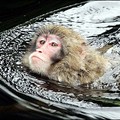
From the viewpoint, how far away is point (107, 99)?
5129mm

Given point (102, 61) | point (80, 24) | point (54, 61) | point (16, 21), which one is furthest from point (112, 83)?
point (16, 21)

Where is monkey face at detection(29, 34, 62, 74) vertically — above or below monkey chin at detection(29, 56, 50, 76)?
above

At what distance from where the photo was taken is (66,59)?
216 inches

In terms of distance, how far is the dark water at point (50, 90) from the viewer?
474 centimetres

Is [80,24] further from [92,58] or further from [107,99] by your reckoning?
[107,99]

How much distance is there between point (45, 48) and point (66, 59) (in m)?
0.27

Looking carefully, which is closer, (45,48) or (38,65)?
(38,65)

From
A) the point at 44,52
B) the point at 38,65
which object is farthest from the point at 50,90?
the point at 44,52

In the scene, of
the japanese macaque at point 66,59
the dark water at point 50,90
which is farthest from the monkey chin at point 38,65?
the dark water at point 50,90

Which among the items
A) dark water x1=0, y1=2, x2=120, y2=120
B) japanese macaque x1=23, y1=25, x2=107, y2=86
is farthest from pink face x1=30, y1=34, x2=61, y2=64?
dark water x1=0, y1=2, x2=120, y2=120

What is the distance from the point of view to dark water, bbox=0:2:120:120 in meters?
4.74

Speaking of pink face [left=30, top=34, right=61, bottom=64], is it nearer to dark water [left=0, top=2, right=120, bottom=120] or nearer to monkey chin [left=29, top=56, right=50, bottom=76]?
monkey chin [left=29, top=56, right=50, bottom=76]

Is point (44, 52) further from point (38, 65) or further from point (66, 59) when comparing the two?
point (66, 59)

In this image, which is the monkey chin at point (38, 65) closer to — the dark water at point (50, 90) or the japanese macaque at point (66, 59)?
the japanese macaque at point (66, 59)
